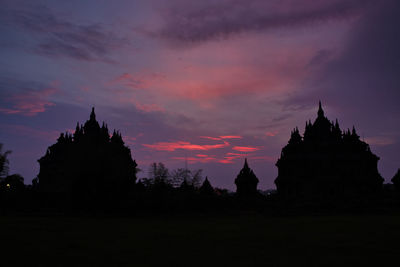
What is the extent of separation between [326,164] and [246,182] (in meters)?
12.3

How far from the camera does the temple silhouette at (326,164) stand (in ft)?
163

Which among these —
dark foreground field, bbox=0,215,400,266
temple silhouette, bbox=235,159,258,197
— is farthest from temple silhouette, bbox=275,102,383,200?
dark foreground field, bbox=0,215,400,266

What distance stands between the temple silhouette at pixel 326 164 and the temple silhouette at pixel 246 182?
410cm

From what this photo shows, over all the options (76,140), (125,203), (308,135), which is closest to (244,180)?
(308,135)

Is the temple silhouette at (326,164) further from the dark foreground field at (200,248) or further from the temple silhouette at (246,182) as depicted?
the dark foreground field at (200,248)

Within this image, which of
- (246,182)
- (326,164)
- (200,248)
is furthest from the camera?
(246,182)

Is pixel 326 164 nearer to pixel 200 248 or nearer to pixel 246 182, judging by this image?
pixel 246 182

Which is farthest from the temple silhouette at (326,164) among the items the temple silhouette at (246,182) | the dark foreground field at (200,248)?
the dark foreground field at (200,248)

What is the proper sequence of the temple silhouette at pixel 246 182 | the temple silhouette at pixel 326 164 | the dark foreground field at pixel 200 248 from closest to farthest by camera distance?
the dark foreground field at pixel 200 248 < the temple silhouette at pixel 326 164 < the temple silhouette at pixel 246 182

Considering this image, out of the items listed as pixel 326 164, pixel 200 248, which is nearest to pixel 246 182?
pixel 326 164

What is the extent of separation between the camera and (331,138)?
52656mm

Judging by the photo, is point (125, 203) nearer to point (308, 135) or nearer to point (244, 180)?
point (244, 180)

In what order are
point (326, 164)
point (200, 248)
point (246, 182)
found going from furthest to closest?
point (246, 182) → point (326, 164) → point (200, 248)

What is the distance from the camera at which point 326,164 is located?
50.7 metres
